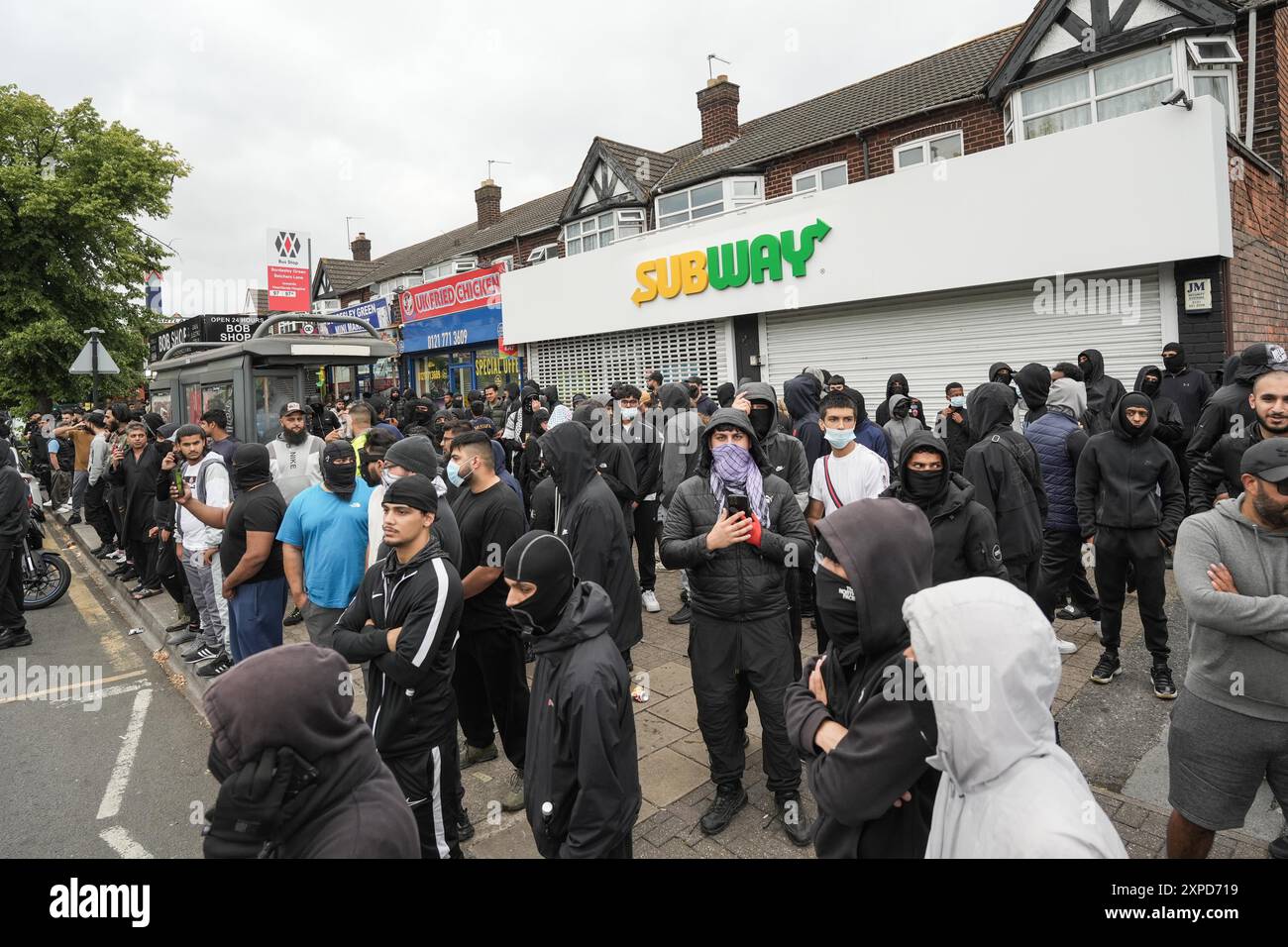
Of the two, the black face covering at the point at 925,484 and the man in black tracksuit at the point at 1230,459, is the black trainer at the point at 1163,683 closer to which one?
the man in black tracksuit at the point at 1230,459

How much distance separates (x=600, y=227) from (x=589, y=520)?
17.3 meters

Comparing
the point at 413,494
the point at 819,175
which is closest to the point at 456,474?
the point at 413,494

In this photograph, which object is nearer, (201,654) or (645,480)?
(201,654)

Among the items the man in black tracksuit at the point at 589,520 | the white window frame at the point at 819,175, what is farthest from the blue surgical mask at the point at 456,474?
the white window frame at the point at 819,175

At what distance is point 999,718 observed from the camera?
56.8 inches

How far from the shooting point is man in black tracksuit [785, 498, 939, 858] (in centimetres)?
172

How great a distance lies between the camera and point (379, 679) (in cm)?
307

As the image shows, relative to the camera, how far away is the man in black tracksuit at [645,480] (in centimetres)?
683

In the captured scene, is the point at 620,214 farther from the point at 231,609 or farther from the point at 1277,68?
the point at 231,609

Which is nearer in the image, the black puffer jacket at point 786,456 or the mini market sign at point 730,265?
the black puffer jacket at point 786,456

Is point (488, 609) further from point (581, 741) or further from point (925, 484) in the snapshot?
point (925, 484)

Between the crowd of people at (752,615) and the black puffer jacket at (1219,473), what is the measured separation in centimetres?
2

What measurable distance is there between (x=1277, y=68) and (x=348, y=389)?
24.5 meters
